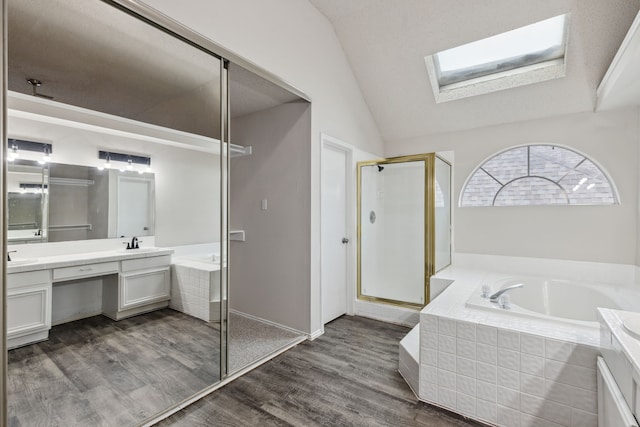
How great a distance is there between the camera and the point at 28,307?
1379mm

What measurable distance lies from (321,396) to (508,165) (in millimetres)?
3164

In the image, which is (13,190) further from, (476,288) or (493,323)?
(476,288)

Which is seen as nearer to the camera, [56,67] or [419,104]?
[56,67]

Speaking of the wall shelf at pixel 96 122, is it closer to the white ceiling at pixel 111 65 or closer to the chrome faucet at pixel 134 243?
the white ceiling at pixel 111 65

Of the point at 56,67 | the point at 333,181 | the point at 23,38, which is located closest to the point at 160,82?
the point at 56,67

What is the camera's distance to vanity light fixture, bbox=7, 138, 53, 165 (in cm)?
130

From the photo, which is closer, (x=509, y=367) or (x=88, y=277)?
(x=88, y=277)

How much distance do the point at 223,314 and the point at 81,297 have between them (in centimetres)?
85

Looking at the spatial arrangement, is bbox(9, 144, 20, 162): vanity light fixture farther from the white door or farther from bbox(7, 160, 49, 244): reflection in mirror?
the white door

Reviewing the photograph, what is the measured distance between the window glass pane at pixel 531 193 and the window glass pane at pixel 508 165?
9 cm

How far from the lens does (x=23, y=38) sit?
1322 millimetres

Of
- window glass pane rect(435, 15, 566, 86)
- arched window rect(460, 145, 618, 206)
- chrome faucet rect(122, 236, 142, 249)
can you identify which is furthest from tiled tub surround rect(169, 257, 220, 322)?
window glass pane rect(435, 15, 566, 86)

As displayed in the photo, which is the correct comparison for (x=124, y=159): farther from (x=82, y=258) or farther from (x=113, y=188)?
(x=82, y=258)

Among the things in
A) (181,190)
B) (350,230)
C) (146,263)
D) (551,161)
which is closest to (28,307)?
(146,263)
